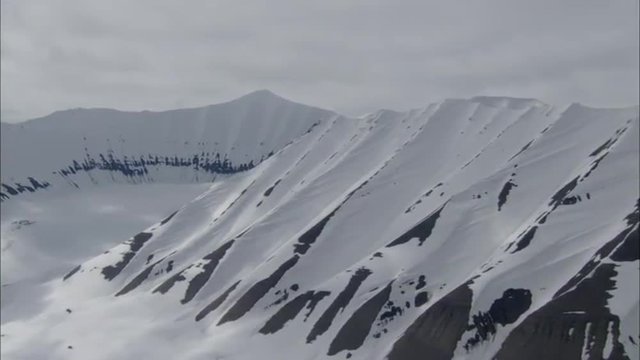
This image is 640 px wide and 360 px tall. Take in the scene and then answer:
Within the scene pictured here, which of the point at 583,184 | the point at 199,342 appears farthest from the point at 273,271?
the point at 583,184

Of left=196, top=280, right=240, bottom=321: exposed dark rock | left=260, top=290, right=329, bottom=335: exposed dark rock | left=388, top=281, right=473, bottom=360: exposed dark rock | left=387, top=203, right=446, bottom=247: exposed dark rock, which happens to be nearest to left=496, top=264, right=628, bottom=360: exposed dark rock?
left=388, top=281, right=473, bottom=360: exposed dark rock

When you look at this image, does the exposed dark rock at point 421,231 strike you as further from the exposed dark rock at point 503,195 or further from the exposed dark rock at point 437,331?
the exposed dark rock at point 437,331

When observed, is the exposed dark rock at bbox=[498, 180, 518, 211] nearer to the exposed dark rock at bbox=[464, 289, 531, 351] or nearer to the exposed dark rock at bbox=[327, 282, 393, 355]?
the exposed dark rock at bbox=[327, 282, 393, 355]

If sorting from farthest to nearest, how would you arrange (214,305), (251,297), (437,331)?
(214,305)
(251,297)
(437,331)

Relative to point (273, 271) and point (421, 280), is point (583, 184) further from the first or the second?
point (273, 271)

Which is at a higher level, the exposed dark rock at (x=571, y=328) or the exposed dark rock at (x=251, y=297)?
the exposed dark rock at (x=251, y=297)

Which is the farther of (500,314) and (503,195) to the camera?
(503,195)

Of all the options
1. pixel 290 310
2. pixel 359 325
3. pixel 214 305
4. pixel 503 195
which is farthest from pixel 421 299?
pixel 214 305

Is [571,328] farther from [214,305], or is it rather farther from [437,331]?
[214,305]

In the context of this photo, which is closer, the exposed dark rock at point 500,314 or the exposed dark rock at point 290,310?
the exposed dark rock at point 500,314

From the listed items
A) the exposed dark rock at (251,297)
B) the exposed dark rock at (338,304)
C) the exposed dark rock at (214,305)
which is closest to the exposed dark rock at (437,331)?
the exposed dark rock at (338,304)

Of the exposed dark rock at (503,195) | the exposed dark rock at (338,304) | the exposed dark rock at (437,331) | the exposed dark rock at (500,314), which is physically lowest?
the exposed dark rock at (500,314)
